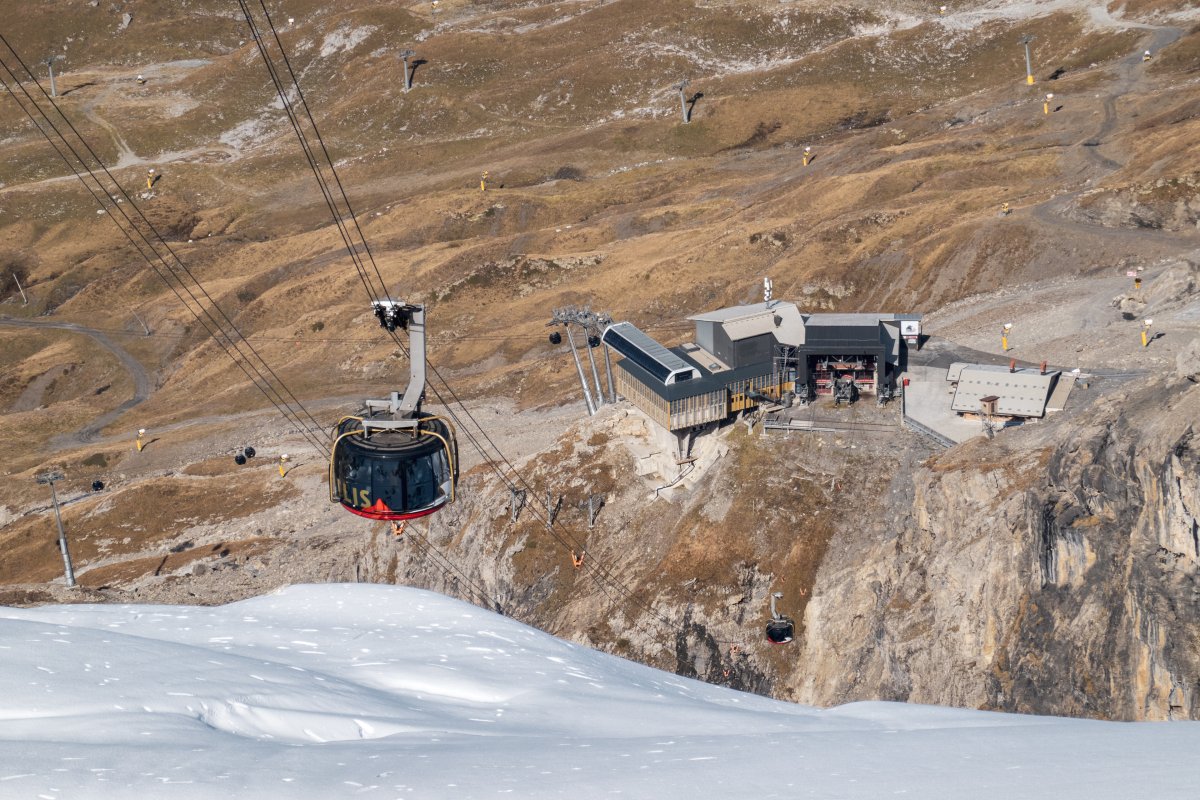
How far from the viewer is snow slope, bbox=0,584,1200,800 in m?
17.9

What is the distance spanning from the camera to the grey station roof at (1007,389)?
57275mm

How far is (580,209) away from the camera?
13188cm

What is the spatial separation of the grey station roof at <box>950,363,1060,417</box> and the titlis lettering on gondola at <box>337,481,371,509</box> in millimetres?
34465

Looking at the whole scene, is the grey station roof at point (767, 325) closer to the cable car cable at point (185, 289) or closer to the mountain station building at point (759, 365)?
the mountain station building at point (759, 365)

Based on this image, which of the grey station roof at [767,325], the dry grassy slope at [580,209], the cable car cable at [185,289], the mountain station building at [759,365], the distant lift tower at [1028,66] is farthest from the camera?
the distant lift tower at [1028,66]

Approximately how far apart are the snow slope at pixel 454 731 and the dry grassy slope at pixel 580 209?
90.7ft

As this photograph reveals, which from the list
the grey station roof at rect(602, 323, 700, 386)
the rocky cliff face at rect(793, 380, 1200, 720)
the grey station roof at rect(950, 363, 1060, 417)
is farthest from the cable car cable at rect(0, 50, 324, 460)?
the grey station roof at rect(950, 363, 1060, 417)

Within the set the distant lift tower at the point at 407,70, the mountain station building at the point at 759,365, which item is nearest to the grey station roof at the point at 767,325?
the mountain station building at the point at 759,365

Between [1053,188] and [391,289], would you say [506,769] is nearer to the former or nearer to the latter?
[1053,188]

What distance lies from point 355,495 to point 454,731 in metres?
16.9

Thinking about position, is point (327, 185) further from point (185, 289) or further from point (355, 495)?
point (355, 495)

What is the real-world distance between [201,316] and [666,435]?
266ft

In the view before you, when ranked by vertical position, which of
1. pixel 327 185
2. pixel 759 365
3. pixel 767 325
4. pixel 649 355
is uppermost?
pixel 327 185

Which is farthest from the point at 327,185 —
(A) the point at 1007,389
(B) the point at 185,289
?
(A) the point at 1007,389
